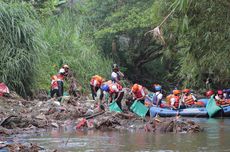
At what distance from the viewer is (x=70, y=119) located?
13.9 metres

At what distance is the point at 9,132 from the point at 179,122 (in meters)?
3.66

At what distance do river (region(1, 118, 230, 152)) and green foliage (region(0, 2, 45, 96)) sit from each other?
584 centimetres

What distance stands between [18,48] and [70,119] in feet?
17.9

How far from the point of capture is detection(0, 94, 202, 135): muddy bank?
12.2m

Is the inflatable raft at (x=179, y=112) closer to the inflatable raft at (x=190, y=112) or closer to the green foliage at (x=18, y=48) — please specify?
the inflatable raft at (x=190, y=112)

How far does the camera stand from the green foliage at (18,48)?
58.8 feet

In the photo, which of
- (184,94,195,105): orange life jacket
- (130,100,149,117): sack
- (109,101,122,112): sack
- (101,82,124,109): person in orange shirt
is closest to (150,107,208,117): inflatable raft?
(130,100,149,117): sack

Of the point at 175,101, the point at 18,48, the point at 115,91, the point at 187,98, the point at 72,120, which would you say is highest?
the point at 18,48

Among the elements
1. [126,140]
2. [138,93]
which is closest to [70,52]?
[138,93]

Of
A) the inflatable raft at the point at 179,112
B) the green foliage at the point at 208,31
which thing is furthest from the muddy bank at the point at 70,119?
the inflatable raft at the point at 179,112

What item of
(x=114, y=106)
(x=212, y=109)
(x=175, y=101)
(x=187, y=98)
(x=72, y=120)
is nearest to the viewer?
(x=72, y=120)

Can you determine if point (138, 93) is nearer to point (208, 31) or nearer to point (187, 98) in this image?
point (187, 98)

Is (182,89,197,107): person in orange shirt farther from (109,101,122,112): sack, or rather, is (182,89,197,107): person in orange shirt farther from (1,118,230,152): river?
(1,118,230,152): river

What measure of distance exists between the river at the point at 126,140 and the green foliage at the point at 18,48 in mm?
5839
